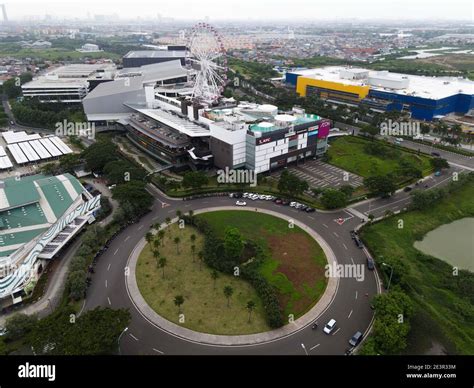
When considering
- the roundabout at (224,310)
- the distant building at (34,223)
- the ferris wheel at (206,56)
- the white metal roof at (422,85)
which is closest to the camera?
the roundabout at (224,310)

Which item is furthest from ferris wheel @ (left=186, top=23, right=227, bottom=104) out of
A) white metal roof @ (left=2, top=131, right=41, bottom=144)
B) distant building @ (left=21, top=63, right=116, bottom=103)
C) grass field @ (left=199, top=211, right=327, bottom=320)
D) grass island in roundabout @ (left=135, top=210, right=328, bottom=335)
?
distant building @ (left=21, top=63, right=116, bottom=103)

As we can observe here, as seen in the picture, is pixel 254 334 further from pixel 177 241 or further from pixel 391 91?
pixel 391 91

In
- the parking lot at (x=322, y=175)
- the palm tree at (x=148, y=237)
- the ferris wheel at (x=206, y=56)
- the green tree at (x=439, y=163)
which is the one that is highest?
the ferris wheel at (x=206, y=56)

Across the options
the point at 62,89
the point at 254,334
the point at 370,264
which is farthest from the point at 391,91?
the point at 62,89

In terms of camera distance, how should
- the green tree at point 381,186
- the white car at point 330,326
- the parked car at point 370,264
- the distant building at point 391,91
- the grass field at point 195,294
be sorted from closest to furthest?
the white car at point 330,326, the grass field at point 195,294, the parked car at point 370,264, the green tree at point 381,186, the distant building at point 391,91

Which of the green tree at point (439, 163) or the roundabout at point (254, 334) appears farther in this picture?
the green tree at point (439, 163)

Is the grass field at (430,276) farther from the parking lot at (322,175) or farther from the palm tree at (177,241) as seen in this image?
the palm tree at (177,241)

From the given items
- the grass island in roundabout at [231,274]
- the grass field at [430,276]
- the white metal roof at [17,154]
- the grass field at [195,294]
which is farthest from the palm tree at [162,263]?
the white metal roof at [17,154]

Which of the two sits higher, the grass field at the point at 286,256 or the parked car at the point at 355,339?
the grass field at the point at 286,256
